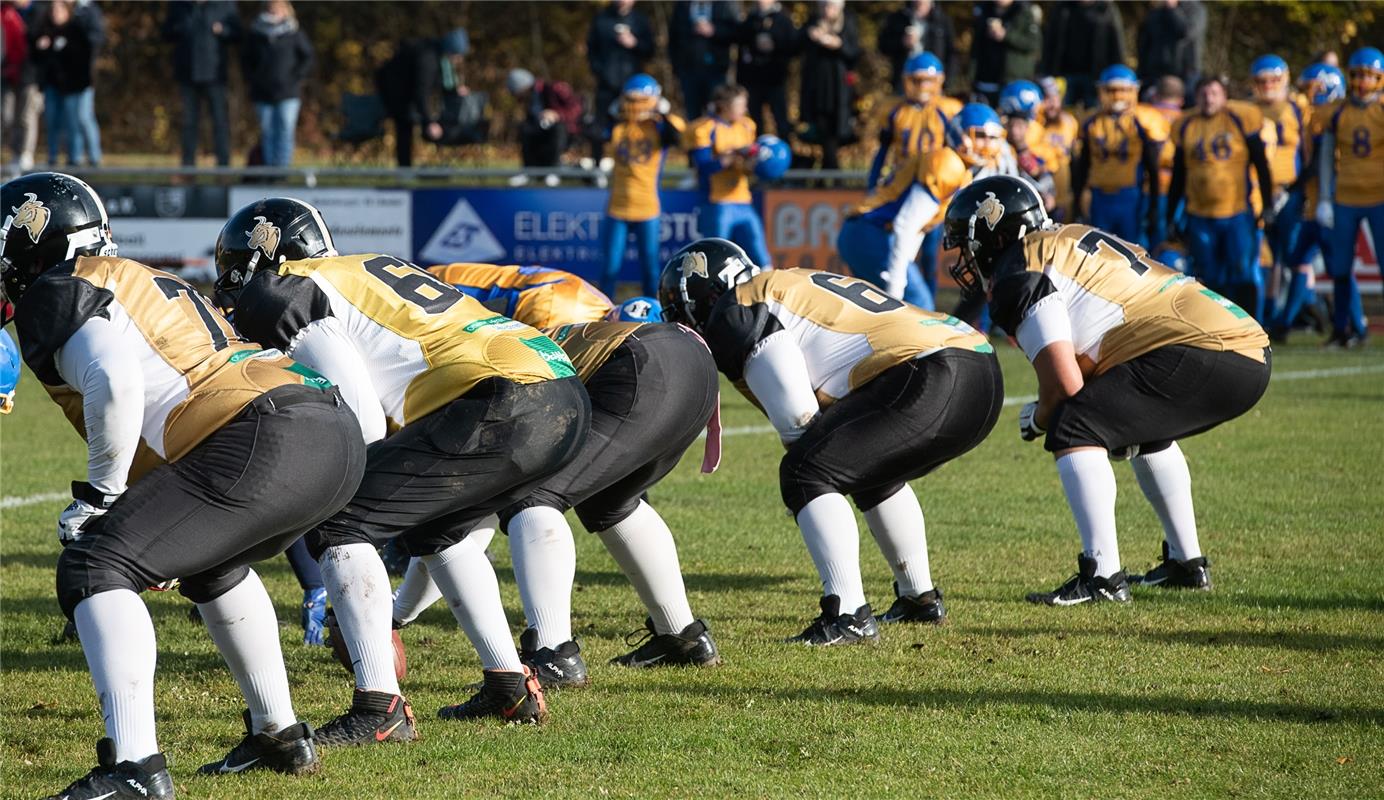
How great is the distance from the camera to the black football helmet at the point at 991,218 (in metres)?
6.60

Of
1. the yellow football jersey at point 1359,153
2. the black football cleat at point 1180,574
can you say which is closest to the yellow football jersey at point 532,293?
the black football cleat at point 1180,574

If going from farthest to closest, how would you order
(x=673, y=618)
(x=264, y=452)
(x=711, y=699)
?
(x=673, y=618), (x=711, y=699), (x=264, y=452)

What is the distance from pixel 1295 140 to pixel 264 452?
12.4 meters

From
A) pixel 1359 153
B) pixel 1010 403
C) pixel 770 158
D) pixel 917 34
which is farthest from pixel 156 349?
pixel 917 34

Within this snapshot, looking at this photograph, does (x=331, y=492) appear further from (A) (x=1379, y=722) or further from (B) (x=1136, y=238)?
(B) (x=1136, y=238)

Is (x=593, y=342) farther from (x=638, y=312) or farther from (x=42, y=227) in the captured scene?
(x=42, y=227)

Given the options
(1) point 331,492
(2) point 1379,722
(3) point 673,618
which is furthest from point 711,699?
(2) point 1379,722

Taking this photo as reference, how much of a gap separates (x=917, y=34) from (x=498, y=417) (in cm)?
1298

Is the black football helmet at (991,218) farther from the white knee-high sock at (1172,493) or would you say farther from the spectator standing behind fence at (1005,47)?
the spectator standing behind fence at (1005,47)

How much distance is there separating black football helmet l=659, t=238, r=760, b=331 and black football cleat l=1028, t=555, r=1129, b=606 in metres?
1.66

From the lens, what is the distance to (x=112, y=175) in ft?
59.9

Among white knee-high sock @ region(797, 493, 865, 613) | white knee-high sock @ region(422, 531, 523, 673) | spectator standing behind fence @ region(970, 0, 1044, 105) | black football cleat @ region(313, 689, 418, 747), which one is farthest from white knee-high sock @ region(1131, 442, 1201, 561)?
spectator standing behind fence @ region(970, 0, 1044, 105)

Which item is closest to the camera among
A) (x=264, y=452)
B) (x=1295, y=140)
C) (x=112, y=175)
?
(x=264, y=452)

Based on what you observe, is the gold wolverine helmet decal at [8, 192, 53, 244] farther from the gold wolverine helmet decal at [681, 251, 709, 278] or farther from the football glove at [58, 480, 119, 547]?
the gold wolverine helmet decal at [681, 251, 709, 278]
